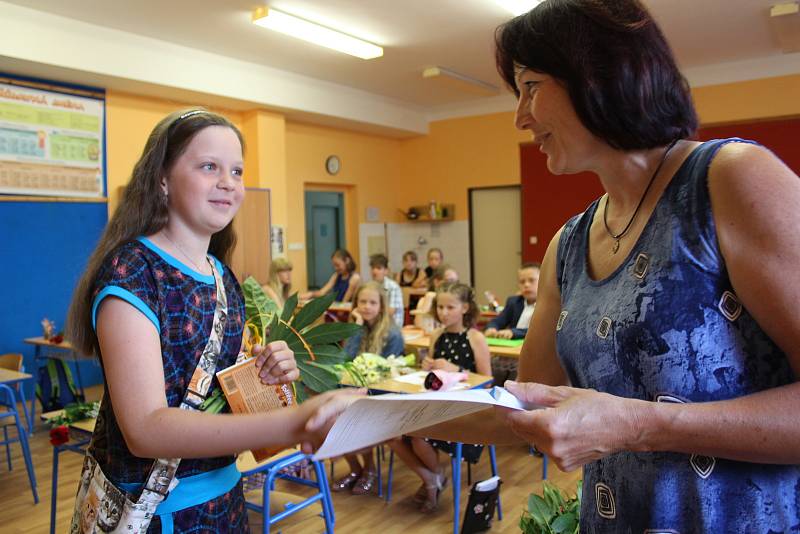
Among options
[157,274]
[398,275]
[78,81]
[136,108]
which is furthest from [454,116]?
[157,274]

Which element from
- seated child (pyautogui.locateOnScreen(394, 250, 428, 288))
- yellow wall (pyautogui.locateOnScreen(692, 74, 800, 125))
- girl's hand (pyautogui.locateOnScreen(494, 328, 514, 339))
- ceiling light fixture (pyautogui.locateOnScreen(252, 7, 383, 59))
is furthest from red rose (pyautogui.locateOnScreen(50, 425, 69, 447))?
yellow wall (pyautogui.locateOnScreen(692, 74, 800, 125))

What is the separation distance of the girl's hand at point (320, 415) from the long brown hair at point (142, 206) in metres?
0.57

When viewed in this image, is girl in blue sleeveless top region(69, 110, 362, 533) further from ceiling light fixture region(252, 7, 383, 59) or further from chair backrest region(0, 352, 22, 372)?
ceiling light fixture region(252, 7, 383, 59)

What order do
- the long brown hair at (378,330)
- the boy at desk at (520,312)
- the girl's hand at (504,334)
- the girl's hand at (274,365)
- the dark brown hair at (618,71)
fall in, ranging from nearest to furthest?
the dark brown hair at (618,71)
the girl's hand at (274,365)
the long brown hair at (378,330)
the girl's hand at (504,334)
the boy at desk at (520,312)

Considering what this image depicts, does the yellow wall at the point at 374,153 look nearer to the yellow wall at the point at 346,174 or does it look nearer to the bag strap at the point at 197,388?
the yellow wall at the point at 346,174

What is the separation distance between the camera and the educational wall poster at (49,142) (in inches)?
245

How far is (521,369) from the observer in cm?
118

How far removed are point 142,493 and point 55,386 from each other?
5.49 meters

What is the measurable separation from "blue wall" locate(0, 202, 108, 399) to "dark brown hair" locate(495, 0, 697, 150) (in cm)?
620

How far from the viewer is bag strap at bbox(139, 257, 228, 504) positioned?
117 centimetres

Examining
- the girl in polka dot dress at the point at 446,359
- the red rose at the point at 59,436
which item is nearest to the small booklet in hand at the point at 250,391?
the red rose at the point at 59,436

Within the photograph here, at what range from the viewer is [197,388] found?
4.03 feet

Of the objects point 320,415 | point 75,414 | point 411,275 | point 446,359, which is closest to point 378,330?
point 446,359

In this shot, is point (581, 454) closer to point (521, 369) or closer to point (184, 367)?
point (521, 369)
